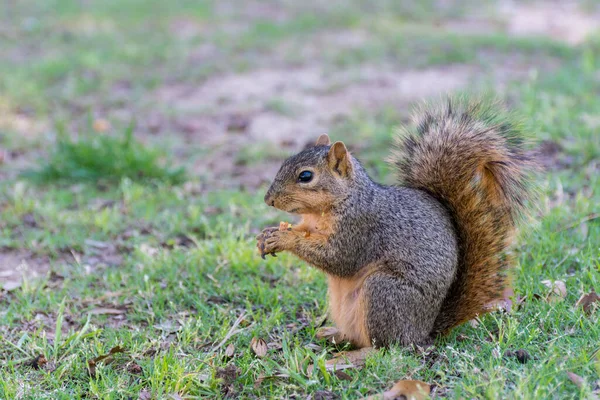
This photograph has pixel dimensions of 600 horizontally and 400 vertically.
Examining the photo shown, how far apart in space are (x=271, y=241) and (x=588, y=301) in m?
1.19

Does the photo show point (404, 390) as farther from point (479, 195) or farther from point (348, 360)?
point (479, 195)

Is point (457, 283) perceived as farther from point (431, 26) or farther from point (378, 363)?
point (431, 26)

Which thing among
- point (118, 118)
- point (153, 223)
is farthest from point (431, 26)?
point (153, 223)

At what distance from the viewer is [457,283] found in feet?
9.15

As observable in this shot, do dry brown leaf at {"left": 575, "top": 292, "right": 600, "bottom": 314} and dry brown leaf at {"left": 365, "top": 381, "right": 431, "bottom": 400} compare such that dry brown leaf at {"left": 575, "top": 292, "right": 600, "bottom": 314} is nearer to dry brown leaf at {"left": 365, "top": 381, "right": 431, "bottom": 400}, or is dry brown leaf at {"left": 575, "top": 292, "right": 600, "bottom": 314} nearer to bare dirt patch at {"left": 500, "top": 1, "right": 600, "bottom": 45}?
dry brown leaf at {"left": 365, "top": 381, "right": 431, "bottom": 400}

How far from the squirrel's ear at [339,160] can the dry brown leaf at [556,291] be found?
916mm

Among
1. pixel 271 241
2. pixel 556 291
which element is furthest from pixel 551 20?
pixel 271 241

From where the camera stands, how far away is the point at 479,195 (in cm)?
279

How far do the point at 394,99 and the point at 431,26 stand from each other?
2.09 m

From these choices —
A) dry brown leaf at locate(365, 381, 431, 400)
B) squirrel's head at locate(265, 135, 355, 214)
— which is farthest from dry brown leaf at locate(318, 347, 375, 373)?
squirrel's head at locate(265, 135, 355, 214)

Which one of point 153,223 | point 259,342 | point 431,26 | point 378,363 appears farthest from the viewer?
point 431,26

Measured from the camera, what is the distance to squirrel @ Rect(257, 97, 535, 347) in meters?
2.67

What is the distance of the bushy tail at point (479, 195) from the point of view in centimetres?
275

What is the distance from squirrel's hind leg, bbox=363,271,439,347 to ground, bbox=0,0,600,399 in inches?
3.6
